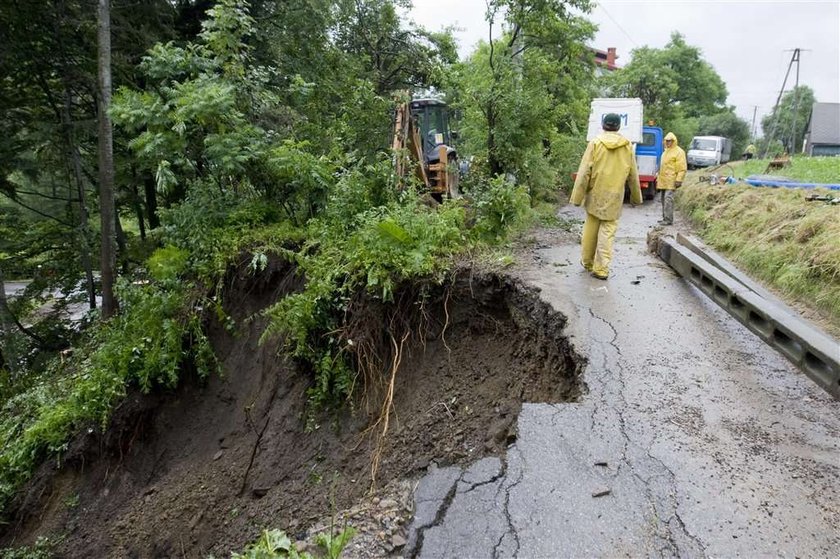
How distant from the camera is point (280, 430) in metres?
5.58

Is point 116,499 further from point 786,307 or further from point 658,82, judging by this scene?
point 658,82

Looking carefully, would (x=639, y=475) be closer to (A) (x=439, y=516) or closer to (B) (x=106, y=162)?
(A) (x=439, y=516)

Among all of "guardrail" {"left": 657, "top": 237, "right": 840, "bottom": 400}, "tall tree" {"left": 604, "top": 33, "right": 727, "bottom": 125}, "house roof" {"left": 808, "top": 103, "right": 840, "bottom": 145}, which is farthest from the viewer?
"house roof" {"left": 808, "top": 103, "right": 840, "bottom": 145}

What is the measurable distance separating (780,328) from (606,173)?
2770 mm

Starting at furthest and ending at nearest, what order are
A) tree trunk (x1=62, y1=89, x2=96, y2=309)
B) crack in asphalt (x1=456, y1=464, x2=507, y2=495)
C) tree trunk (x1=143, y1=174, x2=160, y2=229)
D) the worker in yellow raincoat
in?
tree trunk (x1=143, y1=174, x2=160, y2=229)
tree trunk (x1=62, y1=89, x2=96, y2=309)
the worker in yellow raincoat
crack in asphalt (x1=456, y1=464, x2=507, y2=495)

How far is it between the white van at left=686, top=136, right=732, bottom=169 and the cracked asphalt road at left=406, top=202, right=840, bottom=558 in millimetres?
34318

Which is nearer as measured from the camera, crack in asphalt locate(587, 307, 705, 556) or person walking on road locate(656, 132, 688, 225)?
crack in asphalt locate(587, 307, 705, 556)

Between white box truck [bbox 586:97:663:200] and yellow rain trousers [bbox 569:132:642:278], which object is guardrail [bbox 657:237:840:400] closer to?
yellow rain trousers [bbox 569:132:642:278]

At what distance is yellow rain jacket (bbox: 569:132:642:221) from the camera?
609cm

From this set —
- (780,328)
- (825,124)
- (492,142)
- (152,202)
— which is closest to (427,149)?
(492,142)

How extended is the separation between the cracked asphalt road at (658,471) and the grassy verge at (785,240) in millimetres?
1708

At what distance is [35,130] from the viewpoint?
33.4 ft

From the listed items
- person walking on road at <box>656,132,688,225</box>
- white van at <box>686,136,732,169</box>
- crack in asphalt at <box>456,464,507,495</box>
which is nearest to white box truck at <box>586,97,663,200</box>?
person walking on road at <box>656,132,688,225</box>

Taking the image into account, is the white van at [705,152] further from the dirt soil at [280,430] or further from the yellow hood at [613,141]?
the dirt soil at [280,430]
